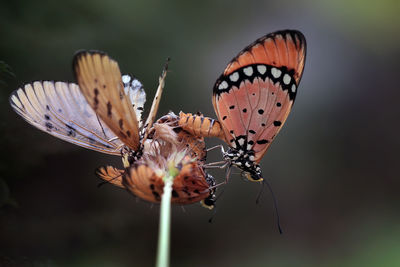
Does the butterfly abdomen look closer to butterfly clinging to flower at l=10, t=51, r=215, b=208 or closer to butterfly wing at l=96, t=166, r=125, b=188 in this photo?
butterfly clinging to flower at l=10, t=51, r=215, b=208

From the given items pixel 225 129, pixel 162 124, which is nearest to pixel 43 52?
pixel 162 124

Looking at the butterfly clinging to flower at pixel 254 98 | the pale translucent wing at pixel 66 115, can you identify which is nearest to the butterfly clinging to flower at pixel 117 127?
the pale translucent wing at pixel 66 115

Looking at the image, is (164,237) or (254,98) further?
(254,98)

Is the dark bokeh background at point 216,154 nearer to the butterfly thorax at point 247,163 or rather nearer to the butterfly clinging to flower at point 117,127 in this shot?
the butterfly clinging to flower at point 117,127

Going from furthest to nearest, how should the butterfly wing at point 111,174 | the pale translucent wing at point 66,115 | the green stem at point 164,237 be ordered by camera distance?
the pale translucent wing at point 66,115, the butterfly wing at point 111,174, the green stem at point 164,237

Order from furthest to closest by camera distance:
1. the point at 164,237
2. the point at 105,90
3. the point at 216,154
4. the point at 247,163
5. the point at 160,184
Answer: the point at 216,154
the point at 247,163
the point at 105,90
the point at 160,184
the point at 164,237

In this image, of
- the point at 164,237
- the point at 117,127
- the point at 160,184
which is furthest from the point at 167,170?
the point at 164,237

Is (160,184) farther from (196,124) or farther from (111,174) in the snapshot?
(196,124)
